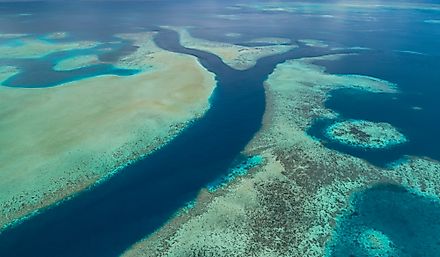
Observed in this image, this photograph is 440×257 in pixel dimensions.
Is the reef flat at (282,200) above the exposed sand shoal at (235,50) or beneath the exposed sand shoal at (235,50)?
beneath

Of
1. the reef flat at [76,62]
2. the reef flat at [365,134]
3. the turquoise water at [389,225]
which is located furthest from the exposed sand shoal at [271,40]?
the turquoise water at [389,225]

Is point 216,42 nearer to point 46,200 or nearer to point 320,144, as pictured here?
point 320,144

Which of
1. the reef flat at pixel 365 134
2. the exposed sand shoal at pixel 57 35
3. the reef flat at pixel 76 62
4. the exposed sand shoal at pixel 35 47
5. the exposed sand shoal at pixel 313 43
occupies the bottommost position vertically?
the reef flat at pixel 365 134

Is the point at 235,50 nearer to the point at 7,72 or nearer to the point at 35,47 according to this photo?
the point at 7,72

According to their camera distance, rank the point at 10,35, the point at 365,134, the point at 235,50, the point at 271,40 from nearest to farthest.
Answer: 1. the point at 365,134
2. the point at 235,50
3. the point at 271,40
4. the point at 10,35

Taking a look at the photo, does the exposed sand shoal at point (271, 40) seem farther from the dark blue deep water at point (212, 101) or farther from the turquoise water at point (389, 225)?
the turquoise water at point (389, 225)

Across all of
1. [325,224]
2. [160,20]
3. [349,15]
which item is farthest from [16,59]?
[349,15]

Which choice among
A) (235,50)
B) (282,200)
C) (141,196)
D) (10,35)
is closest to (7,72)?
(10,35)
